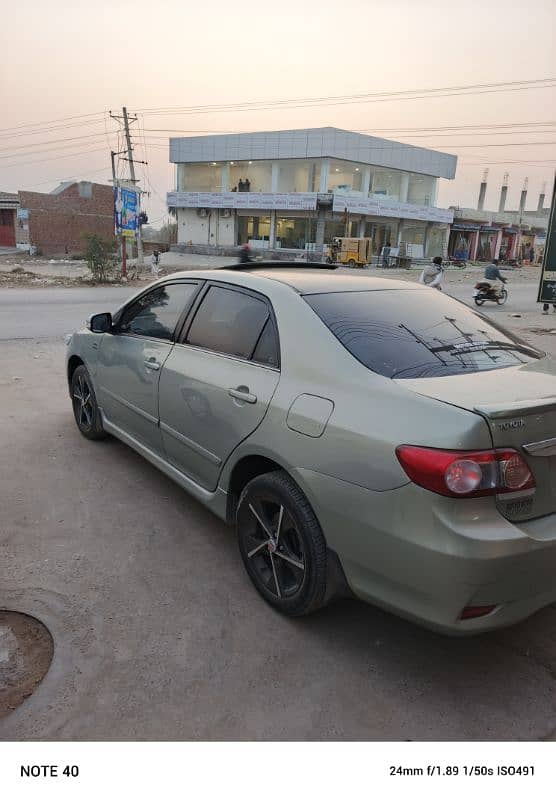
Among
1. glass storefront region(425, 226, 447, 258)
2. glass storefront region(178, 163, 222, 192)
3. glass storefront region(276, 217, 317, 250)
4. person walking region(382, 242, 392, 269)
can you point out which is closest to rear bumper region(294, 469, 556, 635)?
person walking region(382, 242, 392, 269)

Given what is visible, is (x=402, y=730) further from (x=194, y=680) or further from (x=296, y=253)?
(x=296, y=253)

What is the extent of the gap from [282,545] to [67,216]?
5071cm

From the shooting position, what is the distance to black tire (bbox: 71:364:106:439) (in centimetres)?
474

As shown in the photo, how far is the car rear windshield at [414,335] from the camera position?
2.58m

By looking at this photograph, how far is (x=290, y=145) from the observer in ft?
149

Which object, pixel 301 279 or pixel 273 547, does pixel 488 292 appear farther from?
pixel 273 547

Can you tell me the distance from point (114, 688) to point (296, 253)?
43171 millimetres

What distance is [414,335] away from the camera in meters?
2.81

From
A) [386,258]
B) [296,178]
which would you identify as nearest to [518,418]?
[386,258]

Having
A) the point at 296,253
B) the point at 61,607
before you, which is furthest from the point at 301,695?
the point at 296,253

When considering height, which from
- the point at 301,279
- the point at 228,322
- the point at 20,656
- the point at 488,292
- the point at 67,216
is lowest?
the point at 20,656

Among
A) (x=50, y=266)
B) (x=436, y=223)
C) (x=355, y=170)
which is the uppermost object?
(x=355, y=170)

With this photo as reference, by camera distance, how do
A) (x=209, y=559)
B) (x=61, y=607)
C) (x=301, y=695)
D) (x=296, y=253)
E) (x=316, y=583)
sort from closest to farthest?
1. (x=301, y=695)
2. (x=316, y=583)
3. (x=61, y=607)
4. (x=209, y=559)
5. (x=296, y=253)

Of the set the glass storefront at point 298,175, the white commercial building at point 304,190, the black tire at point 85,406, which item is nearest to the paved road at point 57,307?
the black tire at point 85,406
